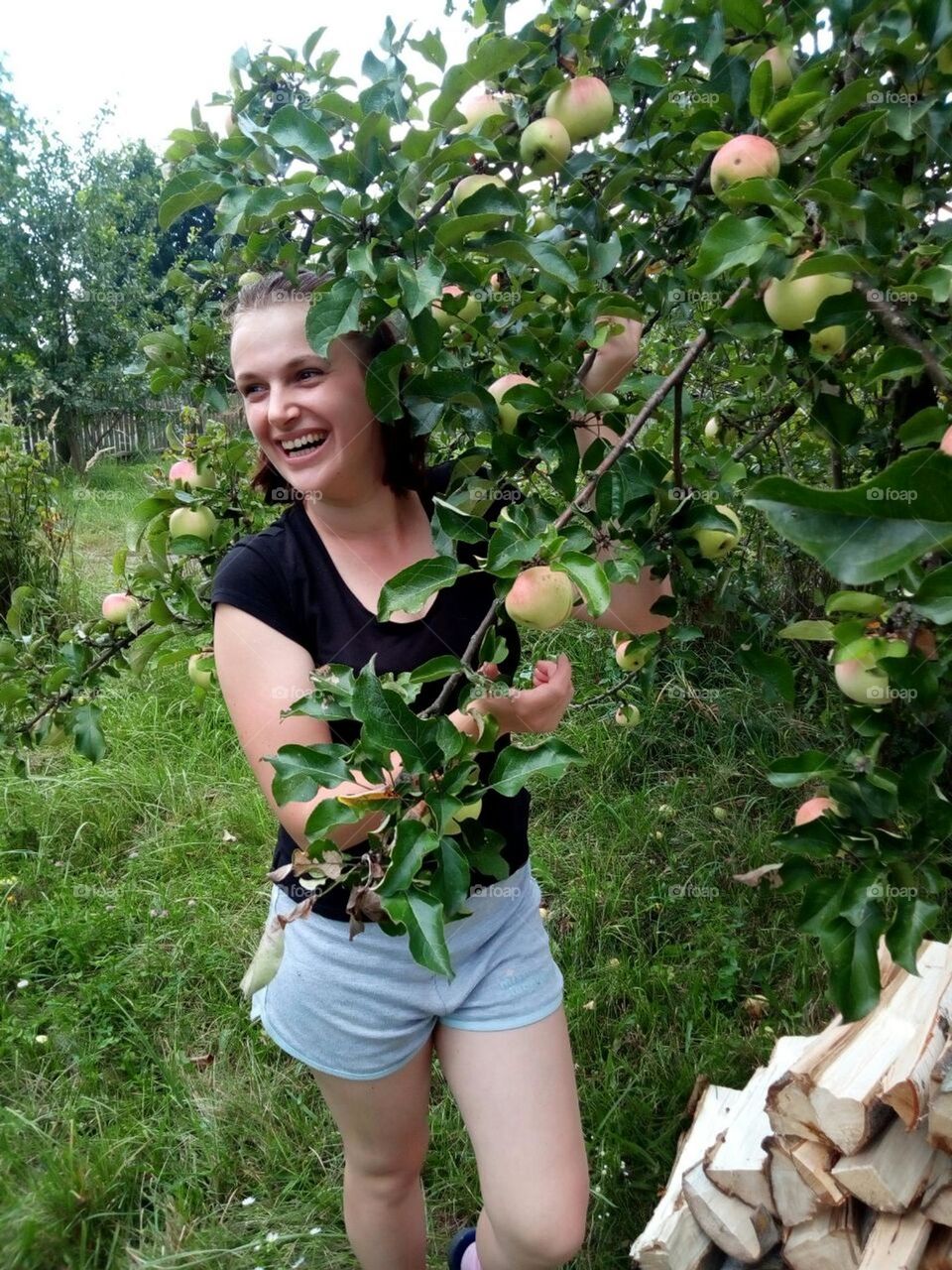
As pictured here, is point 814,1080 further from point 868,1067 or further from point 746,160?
point 746,160

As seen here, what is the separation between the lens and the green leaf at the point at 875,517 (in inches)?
16.2

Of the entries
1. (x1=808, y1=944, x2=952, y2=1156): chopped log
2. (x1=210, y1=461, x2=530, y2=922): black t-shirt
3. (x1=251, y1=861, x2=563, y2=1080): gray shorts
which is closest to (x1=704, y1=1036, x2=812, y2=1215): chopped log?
(x1=808, y1=944, x2=952, y2=1156): chopped log

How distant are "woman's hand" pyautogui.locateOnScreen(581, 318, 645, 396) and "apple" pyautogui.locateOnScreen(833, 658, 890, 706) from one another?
39 cm

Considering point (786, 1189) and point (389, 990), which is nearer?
point (389, 990)

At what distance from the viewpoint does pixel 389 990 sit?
1165 millimetres

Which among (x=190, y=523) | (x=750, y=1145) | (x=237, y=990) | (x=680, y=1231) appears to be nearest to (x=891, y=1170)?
(x=750, y=1145)

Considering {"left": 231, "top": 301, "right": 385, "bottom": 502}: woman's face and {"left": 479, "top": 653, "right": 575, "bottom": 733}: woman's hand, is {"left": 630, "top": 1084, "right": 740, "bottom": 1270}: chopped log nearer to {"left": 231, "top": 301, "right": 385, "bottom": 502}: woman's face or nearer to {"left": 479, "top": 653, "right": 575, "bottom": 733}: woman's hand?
{"left": 479, "top": 653, "right": 575, "bottom": 733}: woman's hand

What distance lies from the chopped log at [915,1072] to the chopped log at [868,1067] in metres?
0.01

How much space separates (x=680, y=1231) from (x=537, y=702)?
89 centimetres

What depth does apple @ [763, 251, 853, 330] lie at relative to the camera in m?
0.71

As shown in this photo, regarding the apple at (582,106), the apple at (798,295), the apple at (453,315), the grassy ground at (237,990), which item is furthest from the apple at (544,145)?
the grassy ground at (237,990)

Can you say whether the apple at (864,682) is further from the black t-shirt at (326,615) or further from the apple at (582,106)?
the apple at (582,106)

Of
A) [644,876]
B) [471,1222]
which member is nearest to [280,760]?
[471,1222]

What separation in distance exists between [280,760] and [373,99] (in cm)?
55
